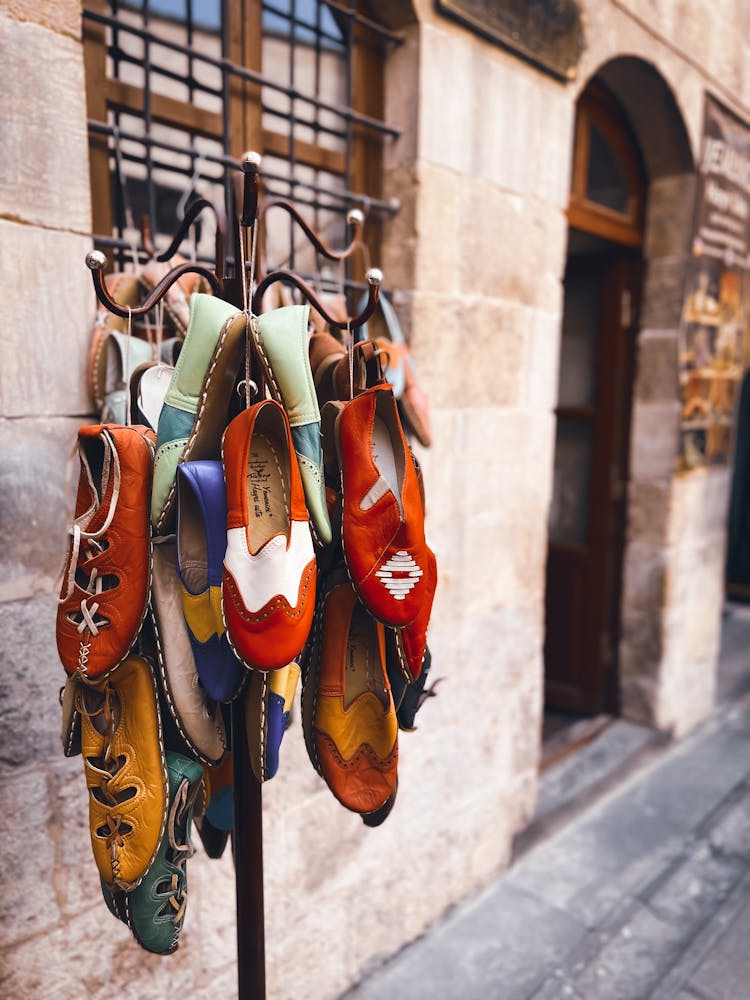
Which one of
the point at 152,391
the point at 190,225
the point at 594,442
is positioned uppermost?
the point at 190,225

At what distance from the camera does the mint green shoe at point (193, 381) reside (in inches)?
40.4

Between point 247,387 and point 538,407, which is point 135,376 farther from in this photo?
point 538,407

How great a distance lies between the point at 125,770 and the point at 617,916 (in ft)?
7.87

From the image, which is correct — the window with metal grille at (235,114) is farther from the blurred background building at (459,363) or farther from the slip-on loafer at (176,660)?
the slip-on loafer at (176,660)

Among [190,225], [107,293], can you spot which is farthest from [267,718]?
[190,225]

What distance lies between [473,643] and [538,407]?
917mm

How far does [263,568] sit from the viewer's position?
3.09ft

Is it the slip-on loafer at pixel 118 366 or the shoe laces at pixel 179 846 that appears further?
the slip-on loafer at pixel 118 366

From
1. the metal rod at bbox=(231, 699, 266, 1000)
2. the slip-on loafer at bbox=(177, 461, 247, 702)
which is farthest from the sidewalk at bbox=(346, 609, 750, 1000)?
the slip-on loafer at bbox=(177, 461, 247, 702)

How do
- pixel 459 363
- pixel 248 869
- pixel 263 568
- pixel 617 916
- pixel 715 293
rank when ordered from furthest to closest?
1. pixel 715 293
2. pixel 617 916
3. pixel 459 363
4. pixel 248 869
5. pixel 263 568

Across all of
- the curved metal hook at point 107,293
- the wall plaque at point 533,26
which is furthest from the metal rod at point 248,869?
the wall plaque at point 533,26

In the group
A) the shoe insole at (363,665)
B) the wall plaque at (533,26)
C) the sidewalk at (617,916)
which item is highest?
the wall plaque at (533,26)

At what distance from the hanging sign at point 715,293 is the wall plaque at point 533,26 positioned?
1.31 metres

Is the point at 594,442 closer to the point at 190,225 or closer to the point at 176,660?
the point at 190,225
